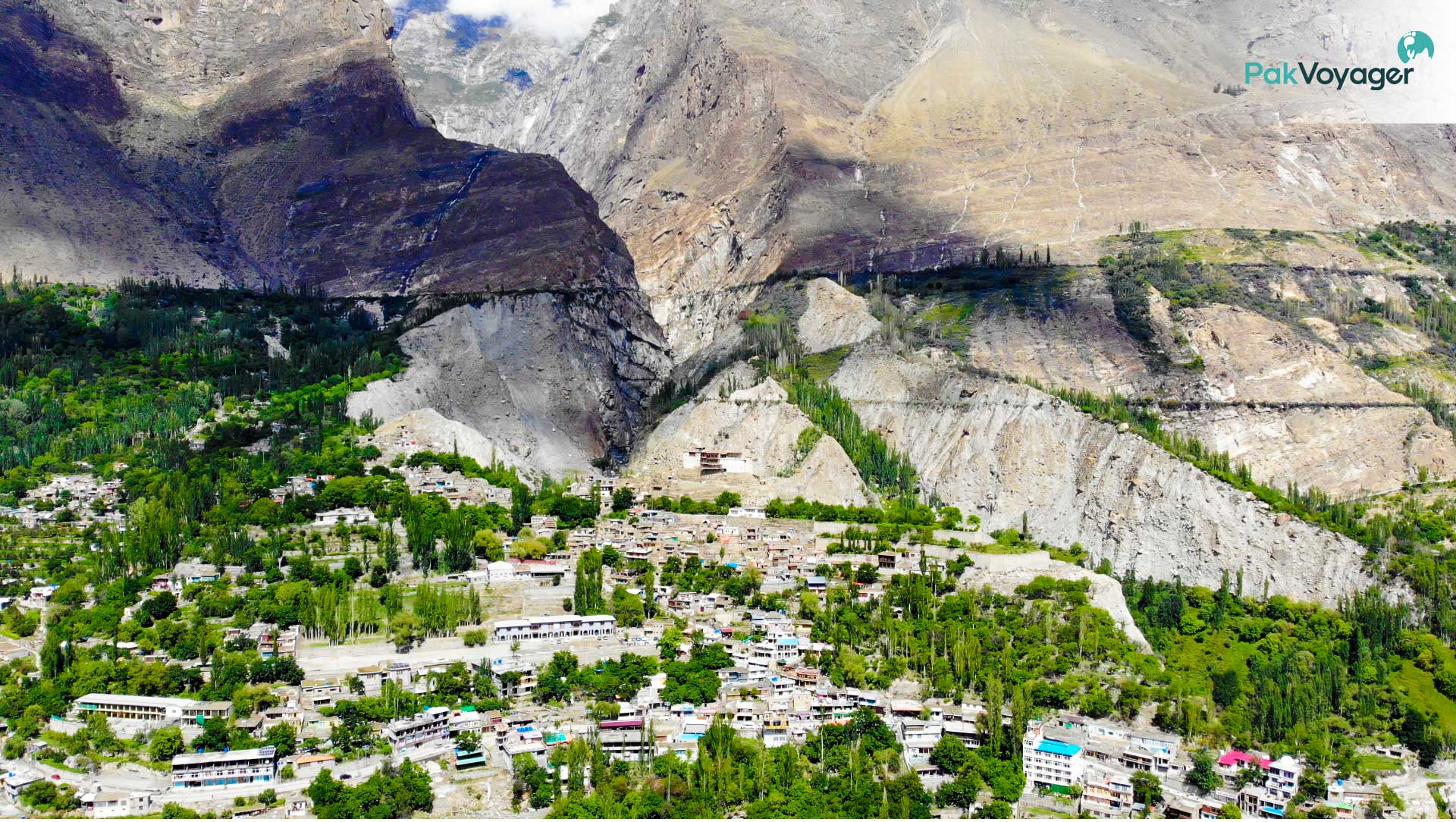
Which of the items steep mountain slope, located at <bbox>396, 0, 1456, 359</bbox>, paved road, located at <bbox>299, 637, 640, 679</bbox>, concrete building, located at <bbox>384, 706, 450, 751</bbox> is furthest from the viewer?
steep mountain slope, located at <bbox>396, 0, 1456, 359</bbox>

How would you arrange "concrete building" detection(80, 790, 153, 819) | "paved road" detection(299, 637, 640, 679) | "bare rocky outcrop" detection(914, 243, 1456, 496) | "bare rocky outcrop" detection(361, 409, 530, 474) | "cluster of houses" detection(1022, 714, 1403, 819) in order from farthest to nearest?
"bare rocky outcrop" detection(914, 243, 1456, 496), "bare rocky outcrop" detection(361, 409, 530, 474), "paved road" detection(299, 637, 640, 679), "cluster of houses" detection(1022, 714, 1403, 819), "concrete building" detection(80, 790, 153, 819)

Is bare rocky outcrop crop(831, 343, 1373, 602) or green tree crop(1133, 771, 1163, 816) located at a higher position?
bare rocky outcrop crop(831, 343, 1373, 602)

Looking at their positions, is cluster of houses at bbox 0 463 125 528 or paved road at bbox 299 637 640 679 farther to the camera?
cluster of houses at bbox 0 463 125 528

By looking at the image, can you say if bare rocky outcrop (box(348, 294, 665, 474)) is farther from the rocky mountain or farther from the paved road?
the paved road

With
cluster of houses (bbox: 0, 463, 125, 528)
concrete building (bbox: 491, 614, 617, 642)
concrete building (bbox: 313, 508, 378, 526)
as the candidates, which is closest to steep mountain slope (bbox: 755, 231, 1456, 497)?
concrete building (bbox: 313, 508, 378, 526)

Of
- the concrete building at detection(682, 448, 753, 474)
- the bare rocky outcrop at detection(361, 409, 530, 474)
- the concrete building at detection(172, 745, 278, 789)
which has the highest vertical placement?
the bare rocky outcrop at detection(361, 409, 530, 474)

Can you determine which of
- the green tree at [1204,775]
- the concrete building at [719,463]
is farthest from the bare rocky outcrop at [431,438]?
the green tree at [1204,775]

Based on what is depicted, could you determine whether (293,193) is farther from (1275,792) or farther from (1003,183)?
(1275,792)

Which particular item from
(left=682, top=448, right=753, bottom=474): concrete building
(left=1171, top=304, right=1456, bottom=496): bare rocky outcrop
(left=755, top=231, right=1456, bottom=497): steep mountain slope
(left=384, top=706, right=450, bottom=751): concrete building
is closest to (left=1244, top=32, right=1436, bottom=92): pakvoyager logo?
(left=755, top=231, right=1456, bottom=497): steep mountain slope

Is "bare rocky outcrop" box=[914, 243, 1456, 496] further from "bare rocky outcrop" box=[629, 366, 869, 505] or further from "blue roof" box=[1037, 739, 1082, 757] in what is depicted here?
"blue roof" box=[1037, 739, 1082, 757]
